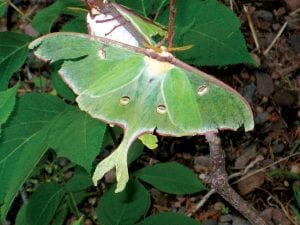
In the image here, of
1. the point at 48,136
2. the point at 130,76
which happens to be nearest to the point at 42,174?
the point at 48,136

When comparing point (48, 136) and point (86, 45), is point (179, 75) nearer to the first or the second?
point (86, 45)

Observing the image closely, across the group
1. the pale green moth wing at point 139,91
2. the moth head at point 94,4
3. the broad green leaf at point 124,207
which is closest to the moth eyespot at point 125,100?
the pale green moth wing at point 139,91

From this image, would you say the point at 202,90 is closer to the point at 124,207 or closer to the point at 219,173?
the point at 219,173

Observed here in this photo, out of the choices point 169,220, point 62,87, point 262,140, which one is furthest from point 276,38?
point 62,87

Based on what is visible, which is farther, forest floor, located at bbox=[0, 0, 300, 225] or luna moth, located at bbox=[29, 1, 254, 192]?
forest floor, located at bbox=[0, 0, 300, 225]

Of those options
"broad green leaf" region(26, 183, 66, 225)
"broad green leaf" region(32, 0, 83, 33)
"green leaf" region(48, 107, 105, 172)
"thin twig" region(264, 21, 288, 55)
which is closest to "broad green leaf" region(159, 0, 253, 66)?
"broad green leaf" region(32, 0, 83, 33)

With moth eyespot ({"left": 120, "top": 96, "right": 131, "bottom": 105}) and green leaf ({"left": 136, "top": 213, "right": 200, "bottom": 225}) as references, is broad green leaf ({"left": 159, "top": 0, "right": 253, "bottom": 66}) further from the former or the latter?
green leaf ({"left": 136, "top": 213, "right": 200, "bottom": 225})
